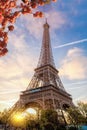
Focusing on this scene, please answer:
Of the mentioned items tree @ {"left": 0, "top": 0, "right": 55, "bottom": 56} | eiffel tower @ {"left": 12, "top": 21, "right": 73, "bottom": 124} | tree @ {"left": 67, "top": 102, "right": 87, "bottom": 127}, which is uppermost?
eiffel tower @ {"left": 12, "top": 21, "right": 73, "bottom": 124}

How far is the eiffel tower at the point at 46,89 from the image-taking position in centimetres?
4579

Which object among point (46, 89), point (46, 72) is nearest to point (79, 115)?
point (46, 89)

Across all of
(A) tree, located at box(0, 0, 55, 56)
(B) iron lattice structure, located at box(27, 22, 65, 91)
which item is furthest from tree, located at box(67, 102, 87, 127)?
(A) tree, located at box(0, 0, 55, 56)

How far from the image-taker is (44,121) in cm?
3712

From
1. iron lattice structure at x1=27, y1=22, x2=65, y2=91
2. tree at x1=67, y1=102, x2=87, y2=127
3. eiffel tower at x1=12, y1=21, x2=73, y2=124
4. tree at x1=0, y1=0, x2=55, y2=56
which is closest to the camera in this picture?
tree at x1=0, y1=0, x2=55, y2=56

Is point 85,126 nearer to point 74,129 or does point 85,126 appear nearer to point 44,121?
point 74,129

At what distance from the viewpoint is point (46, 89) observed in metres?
47.9

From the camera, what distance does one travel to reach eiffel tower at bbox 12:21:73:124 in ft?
150

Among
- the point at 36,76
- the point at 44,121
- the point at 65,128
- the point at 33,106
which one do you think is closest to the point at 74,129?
the point at 65,128

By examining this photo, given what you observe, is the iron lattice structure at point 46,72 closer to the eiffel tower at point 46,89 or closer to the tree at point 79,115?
the eiffel tower at point 46,89

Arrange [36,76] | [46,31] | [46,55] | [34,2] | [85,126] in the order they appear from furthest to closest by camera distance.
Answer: [46,31]
[46,55]
[36,76]
[85,126]
[34,2]

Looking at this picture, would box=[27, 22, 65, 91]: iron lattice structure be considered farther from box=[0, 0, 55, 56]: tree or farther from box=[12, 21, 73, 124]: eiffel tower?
box=[0, 0, 55, 56]: tree

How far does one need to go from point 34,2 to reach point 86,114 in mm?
33687

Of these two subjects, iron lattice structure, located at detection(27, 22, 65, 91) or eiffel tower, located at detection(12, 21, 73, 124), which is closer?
eiffel tower, located at detection(12, 21, 73, 124)
